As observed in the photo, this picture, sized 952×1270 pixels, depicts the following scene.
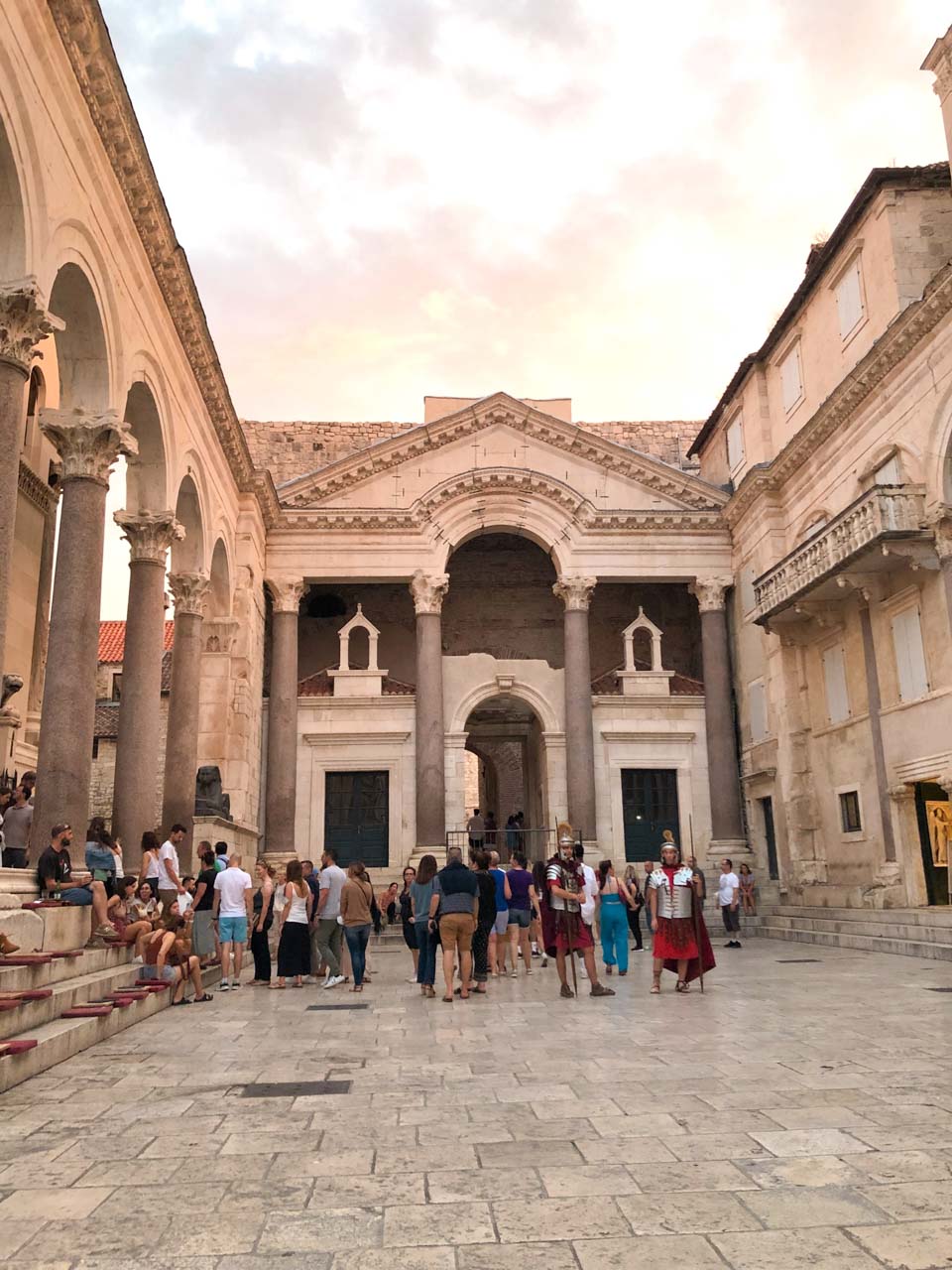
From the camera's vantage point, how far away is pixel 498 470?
2755cm

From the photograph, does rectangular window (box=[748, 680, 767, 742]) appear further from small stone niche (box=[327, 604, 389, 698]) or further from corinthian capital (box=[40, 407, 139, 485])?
corinthian capital (box=[40, 407, 139, 485])

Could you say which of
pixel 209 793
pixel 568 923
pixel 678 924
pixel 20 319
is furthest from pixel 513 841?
pixel 20 319

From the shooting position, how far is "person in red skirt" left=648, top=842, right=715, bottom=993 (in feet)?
37.1

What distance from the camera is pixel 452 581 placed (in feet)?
104

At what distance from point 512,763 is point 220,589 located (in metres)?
18.1

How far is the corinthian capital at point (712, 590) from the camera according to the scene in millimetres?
27688

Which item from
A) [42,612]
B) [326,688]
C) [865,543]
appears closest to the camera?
[865,543]

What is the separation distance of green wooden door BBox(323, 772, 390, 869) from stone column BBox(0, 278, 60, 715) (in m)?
17.0

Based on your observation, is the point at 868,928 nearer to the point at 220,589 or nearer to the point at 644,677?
the point at 644,677

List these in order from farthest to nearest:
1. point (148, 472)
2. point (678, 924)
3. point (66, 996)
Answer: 1. point (148, 472)
2. point (678, 924)
3. point (66, 996)

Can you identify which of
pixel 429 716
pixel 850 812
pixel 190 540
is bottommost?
pixel 850 812

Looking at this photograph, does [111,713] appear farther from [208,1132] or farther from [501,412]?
[208,1132]

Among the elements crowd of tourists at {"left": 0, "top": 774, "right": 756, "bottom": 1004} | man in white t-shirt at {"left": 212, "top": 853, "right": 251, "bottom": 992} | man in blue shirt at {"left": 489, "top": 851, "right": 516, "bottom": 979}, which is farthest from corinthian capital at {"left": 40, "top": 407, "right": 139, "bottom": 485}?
man in blue shirt at {"left": 489, "top": 851, "right": 516, "bottom": 979}

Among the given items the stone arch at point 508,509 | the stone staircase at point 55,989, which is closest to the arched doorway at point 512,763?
the stone arch at point 508,509
